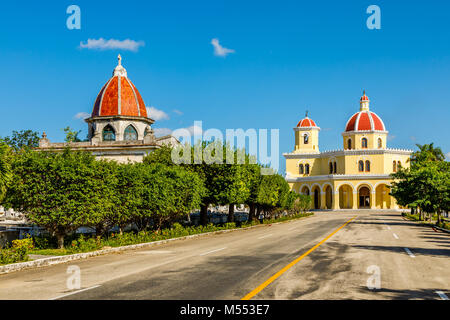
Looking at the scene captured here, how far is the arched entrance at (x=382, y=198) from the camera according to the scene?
75512mm

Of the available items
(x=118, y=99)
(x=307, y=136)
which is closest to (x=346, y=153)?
(x=307, y=136)

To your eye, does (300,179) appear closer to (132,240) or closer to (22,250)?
(132,240)

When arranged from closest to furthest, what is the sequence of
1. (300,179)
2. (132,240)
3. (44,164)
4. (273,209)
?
(44,164) → (132,240) → (273,209) → (300,179)

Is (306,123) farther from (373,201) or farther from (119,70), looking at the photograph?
(119,70)

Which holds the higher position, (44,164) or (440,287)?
(44,164)

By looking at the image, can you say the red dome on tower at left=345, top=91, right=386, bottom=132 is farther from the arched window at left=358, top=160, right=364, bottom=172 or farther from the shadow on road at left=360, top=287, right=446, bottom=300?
the shadow on road at left=360, top=287, right=446, bottom=300

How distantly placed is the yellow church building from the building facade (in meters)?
41.5

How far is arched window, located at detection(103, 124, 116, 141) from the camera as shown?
152ft

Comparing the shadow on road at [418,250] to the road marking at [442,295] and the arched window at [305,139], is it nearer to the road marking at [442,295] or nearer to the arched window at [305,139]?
the road marking at [442,295]

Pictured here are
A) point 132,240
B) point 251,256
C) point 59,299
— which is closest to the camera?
point 59,299

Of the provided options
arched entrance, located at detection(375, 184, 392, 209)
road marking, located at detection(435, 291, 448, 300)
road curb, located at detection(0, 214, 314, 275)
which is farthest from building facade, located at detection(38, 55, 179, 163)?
arched entrance, located at detection(375, 184, 392, 209)

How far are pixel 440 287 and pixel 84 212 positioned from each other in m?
12.5

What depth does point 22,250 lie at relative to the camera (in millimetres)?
12953
